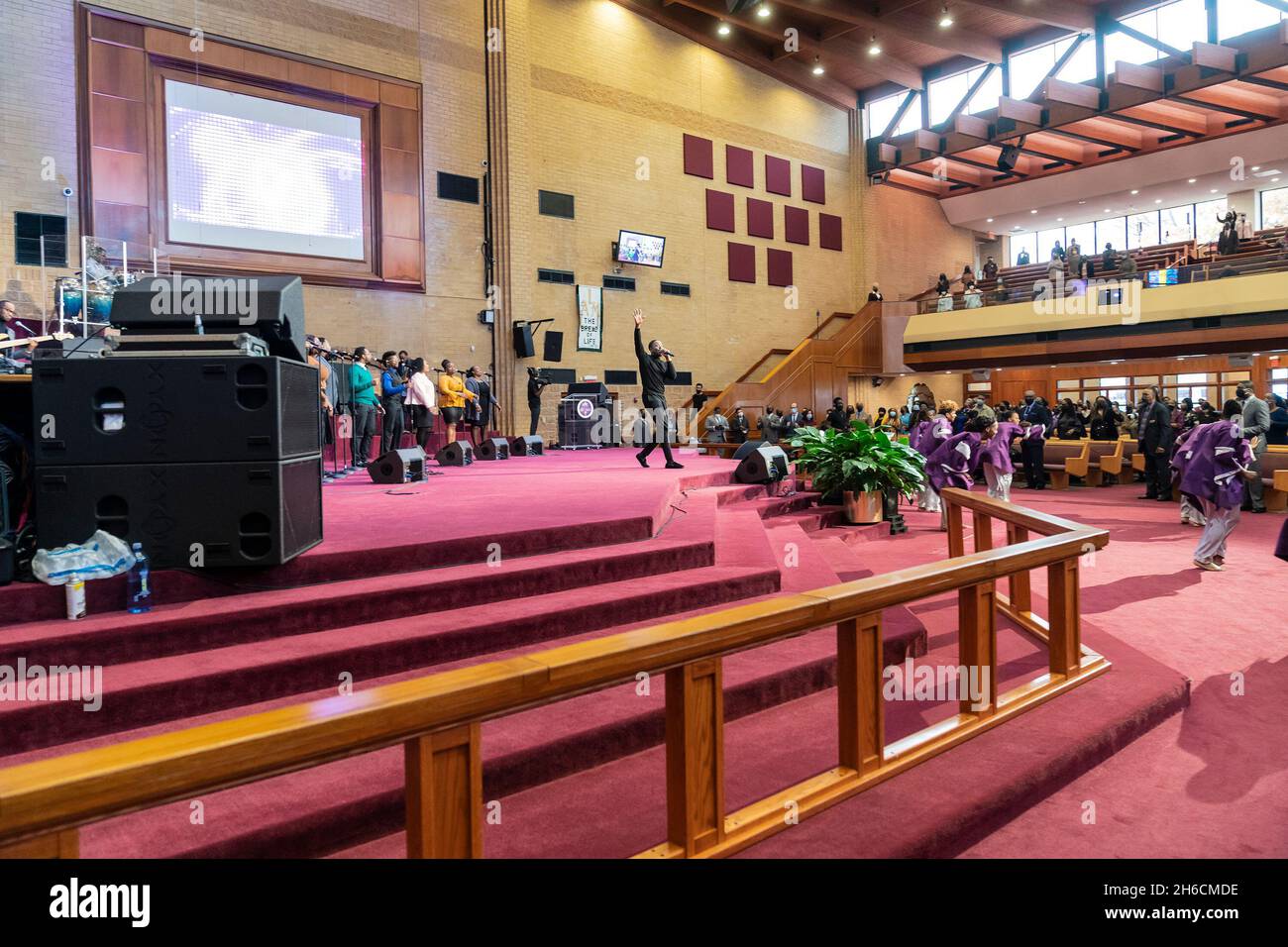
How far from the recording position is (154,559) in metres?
3.01

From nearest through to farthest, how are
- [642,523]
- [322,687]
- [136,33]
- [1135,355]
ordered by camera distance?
[322,687], [642,523], [136,33], [1135,355]

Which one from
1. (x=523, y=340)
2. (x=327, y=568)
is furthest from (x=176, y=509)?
(x=523, y=340)

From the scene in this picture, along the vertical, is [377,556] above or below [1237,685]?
above

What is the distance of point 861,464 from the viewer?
8.39m

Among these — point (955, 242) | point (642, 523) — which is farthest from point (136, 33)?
point (955, 242)

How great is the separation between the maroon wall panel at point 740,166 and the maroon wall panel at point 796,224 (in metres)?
Answer: 1.38

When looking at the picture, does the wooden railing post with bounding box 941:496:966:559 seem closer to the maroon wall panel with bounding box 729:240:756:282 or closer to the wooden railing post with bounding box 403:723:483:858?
the wooden railing post with bounding box 403:723:483:858

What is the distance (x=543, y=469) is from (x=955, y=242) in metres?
21.3

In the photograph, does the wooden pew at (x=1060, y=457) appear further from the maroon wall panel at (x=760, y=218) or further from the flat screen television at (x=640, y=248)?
the maroon wall panel at (x=760, y=218)

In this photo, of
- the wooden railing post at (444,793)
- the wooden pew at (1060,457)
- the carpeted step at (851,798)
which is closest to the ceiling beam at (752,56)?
the wooden pew at (1060,457)

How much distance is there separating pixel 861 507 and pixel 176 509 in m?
6.84

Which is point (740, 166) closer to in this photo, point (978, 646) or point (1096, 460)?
point (1096, 460)

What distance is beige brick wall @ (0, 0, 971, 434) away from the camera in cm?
1105
